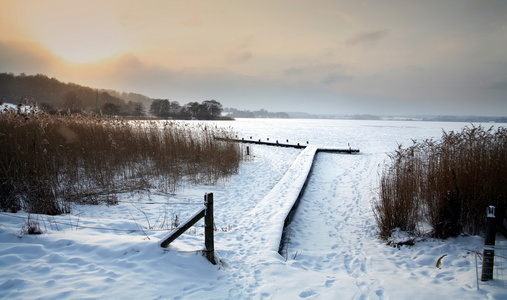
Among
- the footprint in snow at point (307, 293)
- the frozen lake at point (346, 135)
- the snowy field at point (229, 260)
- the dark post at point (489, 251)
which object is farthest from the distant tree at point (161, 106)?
the dark post at point (489, 251)

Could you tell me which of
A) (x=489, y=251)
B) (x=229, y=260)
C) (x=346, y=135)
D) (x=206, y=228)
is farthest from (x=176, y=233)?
(x=346, y=135)

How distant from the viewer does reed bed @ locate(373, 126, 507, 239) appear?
4.09m

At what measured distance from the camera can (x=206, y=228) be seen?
3.14m

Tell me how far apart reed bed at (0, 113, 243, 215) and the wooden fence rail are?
9.65 ft

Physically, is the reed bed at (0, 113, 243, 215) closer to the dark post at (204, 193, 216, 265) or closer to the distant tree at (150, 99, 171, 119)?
the dark post at (204, 193, 216, 265)

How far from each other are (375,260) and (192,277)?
2927 mm

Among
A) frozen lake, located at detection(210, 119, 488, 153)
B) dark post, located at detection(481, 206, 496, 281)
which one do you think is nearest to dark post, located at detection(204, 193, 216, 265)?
dark post, located at detection(481, 206, 496, 281)

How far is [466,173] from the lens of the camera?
430 cm

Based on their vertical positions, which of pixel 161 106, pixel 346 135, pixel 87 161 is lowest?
pixel 87 161

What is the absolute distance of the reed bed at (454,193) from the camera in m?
4.09

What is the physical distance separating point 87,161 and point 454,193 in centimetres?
877

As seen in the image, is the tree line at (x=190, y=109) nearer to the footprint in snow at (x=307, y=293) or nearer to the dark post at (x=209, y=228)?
the dark post at (x=209, y=228)

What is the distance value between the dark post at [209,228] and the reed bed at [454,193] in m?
3.42

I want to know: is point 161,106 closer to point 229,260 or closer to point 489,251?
point 229,260
